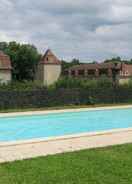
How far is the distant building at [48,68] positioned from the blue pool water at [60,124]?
3644cm

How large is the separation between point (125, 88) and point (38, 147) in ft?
63.4

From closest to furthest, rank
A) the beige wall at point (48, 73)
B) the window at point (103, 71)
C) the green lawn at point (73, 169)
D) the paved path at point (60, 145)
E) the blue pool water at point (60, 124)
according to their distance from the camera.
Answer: the green lawn at point (73, 169) → the paved path at point (60, 145) → the blue pool water at point (60, 124) → the beige wall at point (48, 73) → the window at point (103, 71)

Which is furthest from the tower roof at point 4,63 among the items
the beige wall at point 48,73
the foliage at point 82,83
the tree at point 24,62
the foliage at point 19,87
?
the foliage at point 19,87

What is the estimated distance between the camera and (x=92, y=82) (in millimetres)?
32844

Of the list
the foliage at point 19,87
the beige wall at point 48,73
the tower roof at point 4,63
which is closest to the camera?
the foliage at point 19,87

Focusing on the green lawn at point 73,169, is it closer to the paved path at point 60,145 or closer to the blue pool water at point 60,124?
the paved path at point 60,145

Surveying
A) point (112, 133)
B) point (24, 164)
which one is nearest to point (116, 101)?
point (112, 133)

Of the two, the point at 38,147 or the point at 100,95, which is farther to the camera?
the point at 100,95

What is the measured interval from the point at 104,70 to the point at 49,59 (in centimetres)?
1017

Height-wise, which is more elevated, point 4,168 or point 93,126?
point 4,168

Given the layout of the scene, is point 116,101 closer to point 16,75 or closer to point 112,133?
point 112,133

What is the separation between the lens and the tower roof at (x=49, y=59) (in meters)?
58.2

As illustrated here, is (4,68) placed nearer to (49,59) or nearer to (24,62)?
(49,59)

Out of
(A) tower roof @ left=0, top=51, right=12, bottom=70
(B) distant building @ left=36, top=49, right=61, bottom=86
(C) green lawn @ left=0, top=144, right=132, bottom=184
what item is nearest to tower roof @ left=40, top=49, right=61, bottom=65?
(B) distant building @ left=36, top=49, right=61, bottom=86
